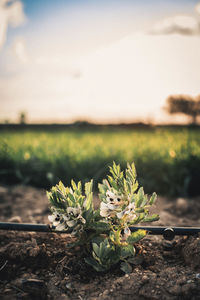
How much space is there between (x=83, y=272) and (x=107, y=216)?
33 centimetres

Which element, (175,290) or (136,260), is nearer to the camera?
(175,290)

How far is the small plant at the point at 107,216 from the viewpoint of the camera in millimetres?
1447

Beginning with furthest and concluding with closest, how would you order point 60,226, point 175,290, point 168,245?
point 168,245, point 60,226, point 175,290

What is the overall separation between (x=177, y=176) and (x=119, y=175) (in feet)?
6.81

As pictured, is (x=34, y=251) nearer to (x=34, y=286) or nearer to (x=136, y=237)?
(x=34, y=286)

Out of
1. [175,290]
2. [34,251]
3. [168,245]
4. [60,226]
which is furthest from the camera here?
[168,245]

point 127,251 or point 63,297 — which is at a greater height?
point 127,251

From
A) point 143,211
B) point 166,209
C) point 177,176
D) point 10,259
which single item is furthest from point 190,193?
point 10,259

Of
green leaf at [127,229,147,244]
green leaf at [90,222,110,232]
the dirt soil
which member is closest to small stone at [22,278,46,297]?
the dirt soil

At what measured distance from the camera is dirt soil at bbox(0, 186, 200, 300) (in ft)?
4.56

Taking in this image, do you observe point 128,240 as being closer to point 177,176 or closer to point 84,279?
point 84,279

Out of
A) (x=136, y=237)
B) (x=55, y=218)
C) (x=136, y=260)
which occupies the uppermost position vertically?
(x=55, y=218)

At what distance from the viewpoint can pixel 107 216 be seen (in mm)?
1498

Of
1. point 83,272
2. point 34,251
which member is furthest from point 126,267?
point 34,251
